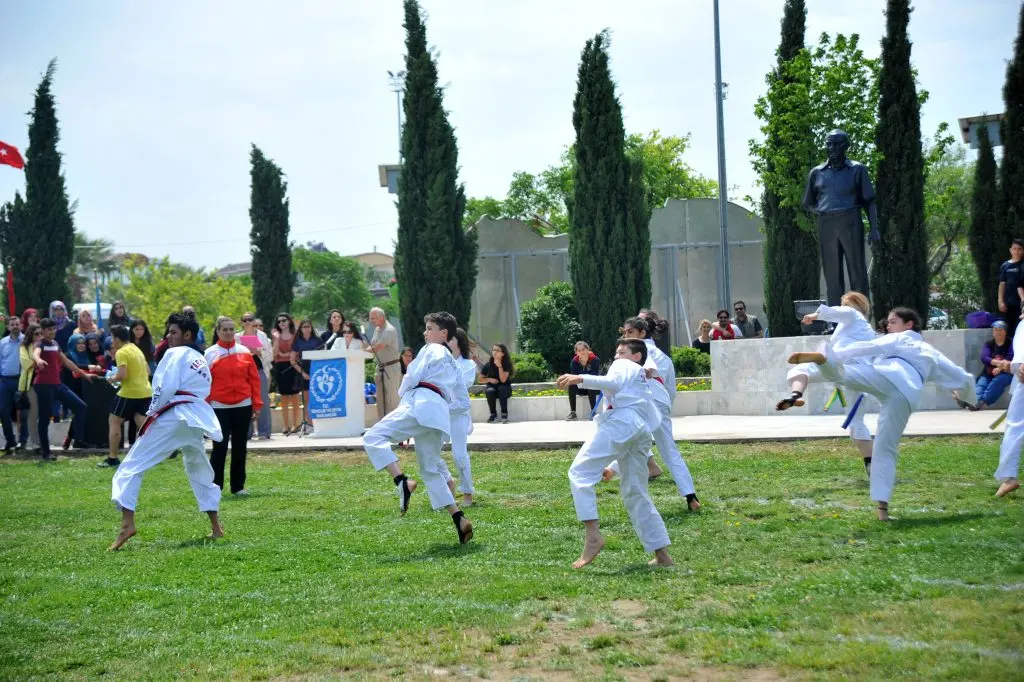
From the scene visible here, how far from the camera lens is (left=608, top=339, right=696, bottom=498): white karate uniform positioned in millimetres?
10391

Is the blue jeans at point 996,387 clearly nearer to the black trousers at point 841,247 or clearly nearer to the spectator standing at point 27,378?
the black trousers at point 841,247

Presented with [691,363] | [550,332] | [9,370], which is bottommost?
[691,363]

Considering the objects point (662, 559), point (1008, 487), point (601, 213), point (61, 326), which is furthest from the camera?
point (601, 213)

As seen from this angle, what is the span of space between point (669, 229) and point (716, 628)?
29036 millimetres

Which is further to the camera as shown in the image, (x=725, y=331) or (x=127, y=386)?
(x=725, y=331)

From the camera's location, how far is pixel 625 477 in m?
8.13

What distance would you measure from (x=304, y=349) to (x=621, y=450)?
13.2 meters

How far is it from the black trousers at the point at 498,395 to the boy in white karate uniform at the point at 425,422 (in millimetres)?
12130

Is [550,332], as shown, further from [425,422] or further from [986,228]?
[425,422]

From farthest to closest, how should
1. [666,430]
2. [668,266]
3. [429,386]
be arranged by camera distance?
[668,266] → [666,430] → [429,386]

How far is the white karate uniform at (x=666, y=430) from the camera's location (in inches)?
409

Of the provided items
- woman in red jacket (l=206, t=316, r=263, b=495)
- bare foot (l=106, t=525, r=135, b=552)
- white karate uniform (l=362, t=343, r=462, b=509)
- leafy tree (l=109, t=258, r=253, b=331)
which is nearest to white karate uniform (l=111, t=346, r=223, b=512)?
bare foot (l=106, t=525, r=135, b=552)

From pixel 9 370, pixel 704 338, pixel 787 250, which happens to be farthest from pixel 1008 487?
pixel 787 250

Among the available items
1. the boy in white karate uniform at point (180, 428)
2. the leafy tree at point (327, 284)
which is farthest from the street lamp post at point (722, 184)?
the leafy tree at point (327, 284)
